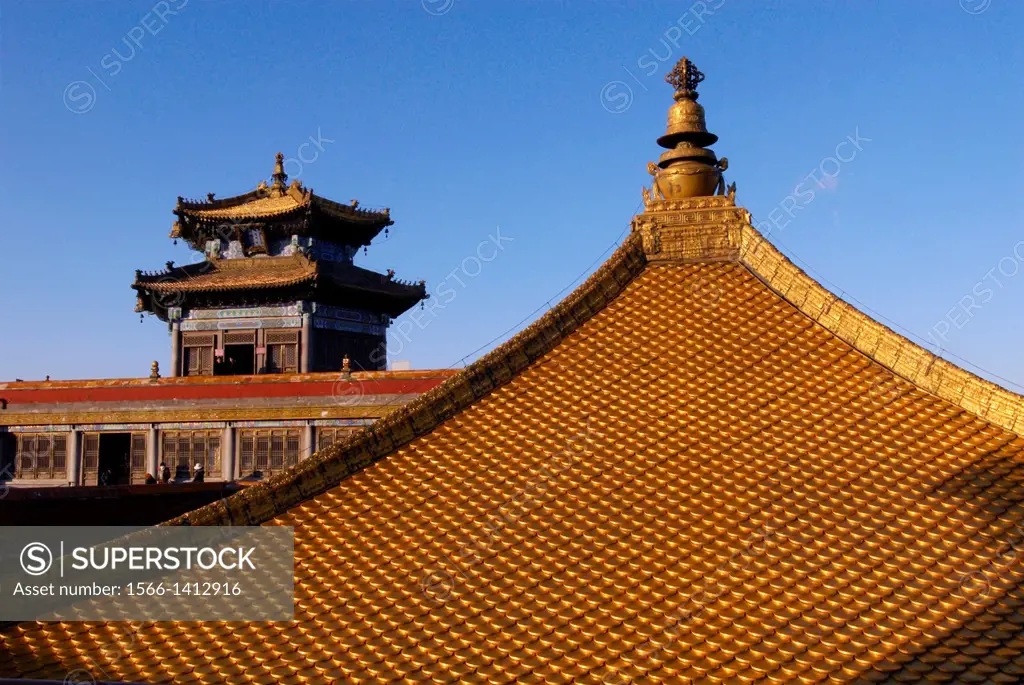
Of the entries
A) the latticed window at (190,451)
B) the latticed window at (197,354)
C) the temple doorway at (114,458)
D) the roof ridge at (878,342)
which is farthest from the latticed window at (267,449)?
the roof ridge at (878,342)

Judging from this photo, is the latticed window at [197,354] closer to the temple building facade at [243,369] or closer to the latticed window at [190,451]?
the temple building facade at [243,369]

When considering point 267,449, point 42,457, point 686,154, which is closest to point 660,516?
point 686,154

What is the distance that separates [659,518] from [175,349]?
25.7m

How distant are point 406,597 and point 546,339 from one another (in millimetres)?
3156

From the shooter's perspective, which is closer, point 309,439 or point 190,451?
point 309,439

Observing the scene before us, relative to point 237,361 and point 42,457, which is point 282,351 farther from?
point 42,457

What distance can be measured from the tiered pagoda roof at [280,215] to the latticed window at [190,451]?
8.11 meters

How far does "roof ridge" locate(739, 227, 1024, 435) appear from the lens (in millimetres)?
7105

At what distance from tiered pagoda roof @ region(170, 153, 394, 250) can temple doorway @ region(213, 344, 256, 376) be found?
4124 mm

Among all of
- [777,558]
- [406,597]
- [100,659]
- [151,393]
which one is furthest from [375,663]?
[151,393]

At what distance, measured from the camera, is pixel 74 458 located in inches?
995

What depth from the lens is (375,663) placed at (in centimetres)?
555

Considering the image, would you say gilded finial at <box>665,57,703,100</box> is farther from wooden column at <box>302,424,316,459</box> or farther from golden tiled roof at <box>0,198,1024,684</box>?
wooden column at <box>302,424,316,459</box>

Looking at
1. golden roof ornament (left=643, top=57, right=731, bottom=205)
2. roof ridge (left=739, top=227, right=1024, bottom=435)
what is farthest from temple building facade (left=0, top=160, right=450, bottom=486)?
roof ridge (left=739, top=227, right=1024, bottom=435)
